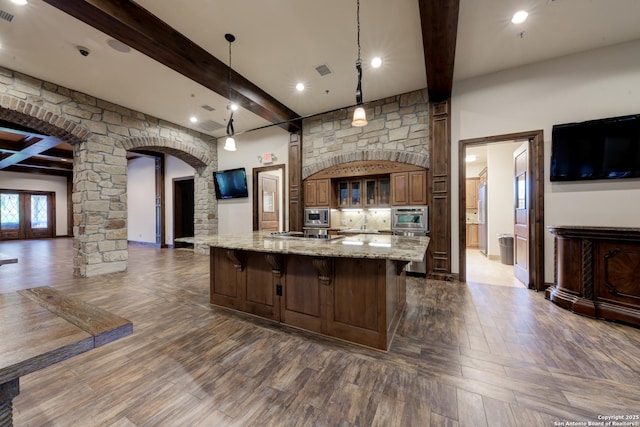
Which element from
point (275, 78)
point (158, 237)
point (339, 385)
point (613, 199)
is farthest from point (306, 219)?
point (158, 237)

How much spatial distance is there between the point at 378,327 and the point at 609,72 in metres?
4.63

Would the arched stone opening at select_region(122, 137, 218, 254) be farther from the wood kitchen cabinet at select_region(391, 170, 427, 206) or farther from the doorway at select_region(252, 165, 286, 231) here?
the wood kitchen cabinet at select_region(391, 170, 427, 206)

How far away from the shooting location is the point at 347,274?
2219 millimetres

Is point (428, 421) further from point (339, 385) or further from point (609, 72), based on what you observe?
point (609, 72)

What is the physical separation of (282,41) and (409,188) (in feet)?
10.2

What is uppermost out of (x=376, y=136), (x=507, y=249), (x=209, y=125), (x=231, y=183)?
(x=209, y=125)

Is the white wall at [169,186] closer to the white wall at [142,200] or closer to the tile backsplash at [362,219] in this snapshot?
the white wall at [142,200]

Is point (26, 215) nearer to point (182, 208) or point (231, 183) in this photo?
point (182, 208)

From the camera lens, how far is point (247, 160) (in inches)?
257

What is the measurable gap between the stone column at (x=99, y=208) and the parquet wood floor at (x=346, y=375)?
8.08 feet

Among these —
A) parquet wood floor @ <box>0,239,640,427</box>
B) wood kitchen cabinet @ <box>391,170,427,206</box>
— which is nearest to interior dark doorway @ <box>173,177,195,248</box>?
parquet wood floor @ <box>0,239,640,427</box>

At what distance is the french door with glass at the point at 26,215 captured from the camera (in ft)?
33.1

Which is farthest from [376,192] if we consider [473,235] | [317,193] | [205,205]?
[473,235]

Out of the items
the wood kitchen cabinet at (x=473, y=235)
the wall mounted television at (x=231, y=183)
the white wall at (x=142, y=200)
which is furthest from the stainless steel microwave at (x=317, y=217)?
the white wall at (x=142, y=200)
